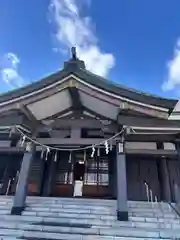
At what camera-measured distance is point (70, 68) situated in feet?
21.4

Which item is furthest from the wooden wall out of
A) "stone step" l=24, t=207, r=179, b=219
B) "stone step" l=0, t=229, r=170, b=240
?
"stone step" l=0, t=229, r=170, b=240

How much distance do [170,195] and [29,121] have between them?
5.70 m

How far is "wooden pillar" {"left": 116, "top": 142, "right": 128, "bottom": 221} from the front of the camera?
5.18 metres

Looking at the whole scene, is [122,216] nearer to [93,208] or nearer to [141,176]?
[93,208]

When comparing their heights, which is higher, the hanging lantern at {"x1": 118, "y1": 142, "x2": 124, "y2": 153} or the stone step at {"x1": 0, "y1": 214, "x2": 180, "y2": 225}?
the hanging lantern at {"x1": 118, "y1": 142, "x2": 124, "y2": 153}

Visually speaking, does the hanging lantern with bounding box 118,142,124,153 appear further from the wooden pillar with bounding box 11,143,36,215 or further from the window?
the window

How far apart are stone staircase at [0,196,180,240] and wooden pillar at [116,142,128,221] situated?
0.19m

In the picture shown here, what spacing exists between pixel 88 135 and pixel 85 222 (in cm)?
341

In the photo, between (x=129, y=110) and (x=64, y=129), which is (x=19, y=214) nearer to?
(x=64, y=129)

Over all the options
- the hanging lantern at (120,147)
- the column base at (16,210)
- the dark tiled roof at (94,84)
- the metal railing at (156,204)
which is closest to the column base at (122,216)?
the metal railing at (156,204)

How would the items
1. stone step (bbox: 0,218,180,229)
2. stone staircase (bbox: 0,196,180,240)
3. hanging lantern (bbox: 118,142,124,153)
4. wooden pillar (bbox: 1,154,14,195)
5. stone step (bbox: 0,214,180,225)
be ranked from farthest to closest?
wooden pillar (bbox: 1,154,14,195) < hanging lantern (bbox: 118,142,124,153) < stone step (bbox: 0,214,180,225) < stone step (bbox: 0,218,180,229) < stone staircase (bbox: 0,196,180,240)

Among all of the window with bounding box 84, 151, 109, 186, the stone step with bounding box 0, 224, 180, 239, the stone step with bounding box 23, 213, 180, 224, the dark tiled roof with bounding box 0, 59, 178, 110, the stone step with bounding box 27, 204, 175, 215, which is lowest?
the stone step with bounding box 0, 224, 180, 239

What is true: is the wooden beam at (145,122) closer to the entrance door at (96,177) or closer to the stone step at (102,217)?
the stone step at (102,217)

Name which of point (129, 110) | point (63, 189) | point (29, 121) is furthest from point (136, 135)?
point (63, 189)
